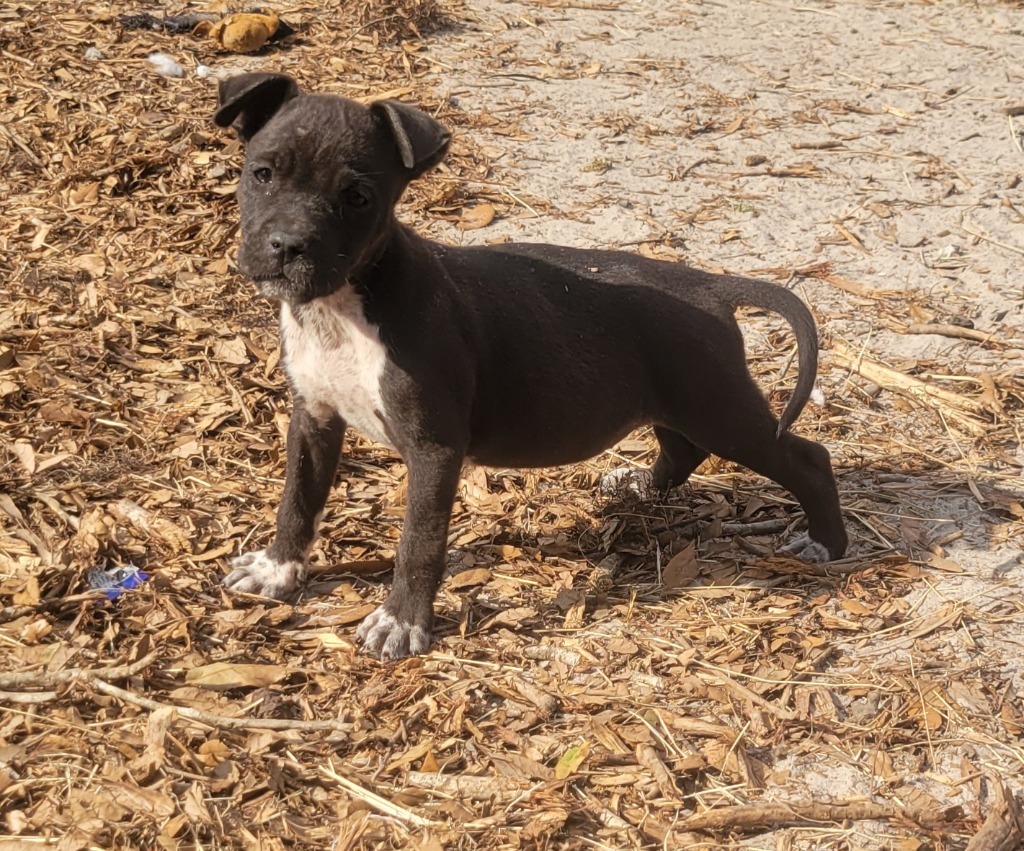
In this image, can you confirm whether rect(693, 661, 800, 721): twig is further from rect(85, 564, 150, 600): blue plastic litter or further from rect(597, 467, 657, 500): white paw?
rect(85, 564, 150, 600): blue plastic litter

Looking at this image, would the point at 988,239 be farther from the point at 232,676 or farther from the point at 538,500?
the point at 232,676

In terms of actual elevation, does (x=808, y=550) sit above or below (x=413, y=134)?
below

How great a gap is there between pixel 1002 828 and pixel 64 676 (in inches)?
152

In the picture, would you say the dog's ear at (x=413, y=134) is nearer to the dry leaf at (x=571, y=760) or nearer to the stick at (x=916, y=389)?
the dry leaf at (x=571, y=760)

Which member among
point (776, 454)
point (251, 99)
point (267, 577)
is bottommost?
point (267, 577)

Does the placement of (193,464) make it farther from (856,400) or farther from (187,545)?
(856,400)

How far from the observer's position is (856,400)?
28.2 feet

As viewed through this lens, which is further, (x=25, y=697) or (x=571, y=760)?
(x=571, y=760)

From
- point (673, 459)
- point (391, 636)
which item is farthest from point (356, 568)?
point (673, 459)

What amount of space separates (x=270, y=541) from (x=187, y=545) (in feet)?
1.50

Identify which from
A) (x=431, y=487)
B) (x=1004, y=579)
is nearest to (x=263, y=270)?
(x=431, y=487)

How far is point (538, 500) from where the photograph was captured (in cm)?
761

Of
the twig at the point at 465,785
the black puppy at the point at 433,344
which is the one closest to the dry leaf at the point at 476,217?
the black puppy at the point at 433,344

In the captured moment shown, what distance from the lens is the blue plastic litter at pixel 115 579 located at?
6.07 meters
